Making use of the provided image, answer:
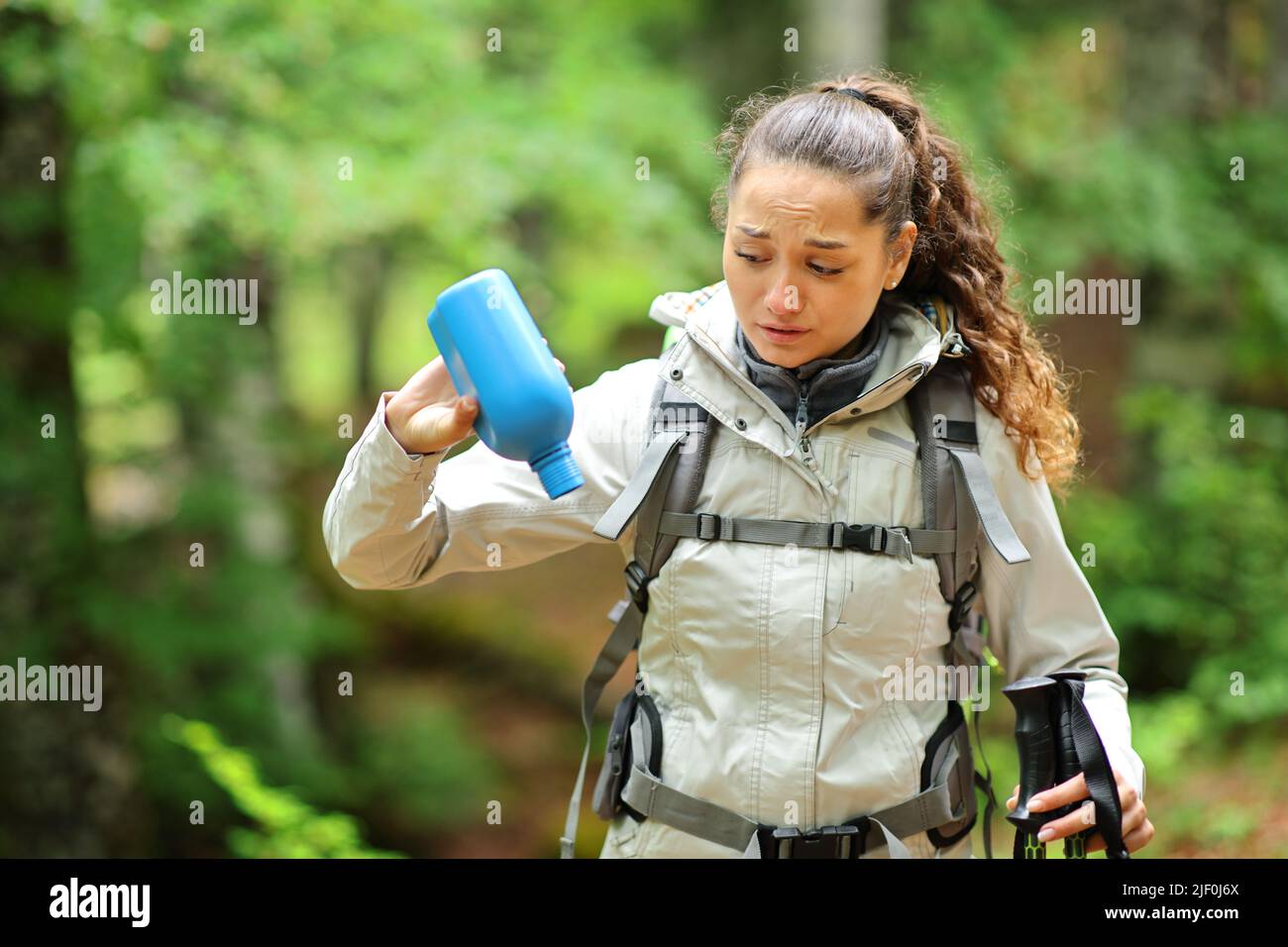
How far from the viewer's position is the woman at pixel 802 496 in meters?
2.21

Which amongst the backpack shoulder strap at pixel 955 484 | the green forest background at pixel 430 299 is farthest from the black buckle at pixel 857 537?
the green forest background at pixel 430 299

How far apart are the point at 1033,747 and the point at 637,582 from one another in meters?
0.84

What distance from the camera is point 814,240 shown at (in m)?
2.17

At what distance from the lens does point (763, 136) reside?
2275 mm

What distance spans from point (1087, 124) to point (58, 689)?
280 inches

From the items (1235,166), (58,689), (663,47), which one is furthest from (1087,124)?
(58,689)

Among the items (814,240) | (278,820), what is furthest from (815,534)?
(278,820)

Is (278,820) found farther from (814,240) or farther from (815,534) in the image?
(814,240)

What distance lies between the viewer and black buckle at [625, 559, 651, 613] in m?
2.33

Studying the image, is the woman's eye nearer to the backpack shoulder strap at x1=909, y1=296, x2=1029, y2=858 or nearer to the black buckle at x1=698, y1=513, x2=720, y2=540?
the backpack shoulder strap at x1=909, y1=296, x2=1029, y2=858

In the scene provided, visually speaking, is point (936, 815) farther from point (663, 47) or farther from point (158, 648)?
point (663, 47)
